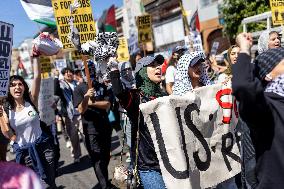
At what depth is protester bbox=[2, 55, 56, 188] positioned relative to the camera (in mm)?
4637

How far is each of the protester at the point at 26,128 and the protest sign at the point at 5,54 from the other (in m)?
1.22

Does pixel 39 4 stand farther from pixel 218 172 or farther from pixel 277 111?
pixel 277 111

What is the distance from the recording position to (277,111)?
2225 millimetres

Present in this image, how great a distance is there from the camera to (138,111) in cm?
352

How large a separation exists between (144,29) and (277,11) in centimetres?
396

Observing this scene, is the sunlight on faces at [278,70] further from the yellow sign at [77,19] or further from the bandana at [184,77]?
the yellow sign at [77,19]

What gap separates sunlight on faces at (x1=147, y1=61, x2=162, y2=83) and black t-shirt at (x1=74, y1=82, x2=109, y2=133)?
2.29 m

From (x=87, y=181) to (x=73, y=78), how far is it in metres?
3.00

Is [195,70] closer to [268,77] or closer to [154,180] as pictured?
[154,180]

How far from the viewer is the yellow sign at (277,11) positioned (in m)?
7.29

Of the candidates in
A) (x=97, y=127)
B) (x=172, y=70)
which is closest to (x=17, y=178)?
(x=97, y=127)

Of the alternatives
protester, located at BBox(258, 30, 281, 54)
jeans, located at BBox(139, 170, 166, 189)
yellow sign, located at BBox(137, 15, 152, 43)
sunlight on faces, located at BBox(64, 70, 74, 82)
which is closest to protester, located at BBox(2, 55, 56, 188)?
jeans, located at BBox(139, 170, 166, 189)

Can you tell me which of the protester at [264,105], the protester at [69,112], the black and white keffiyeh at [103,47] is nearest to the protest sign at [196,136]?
the black and white keffiyeh at [103,47]

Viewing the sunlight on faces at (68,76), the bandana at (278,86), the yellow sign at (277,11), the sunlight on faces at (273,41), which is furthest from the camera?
the sunlight on faces at (68,76)
